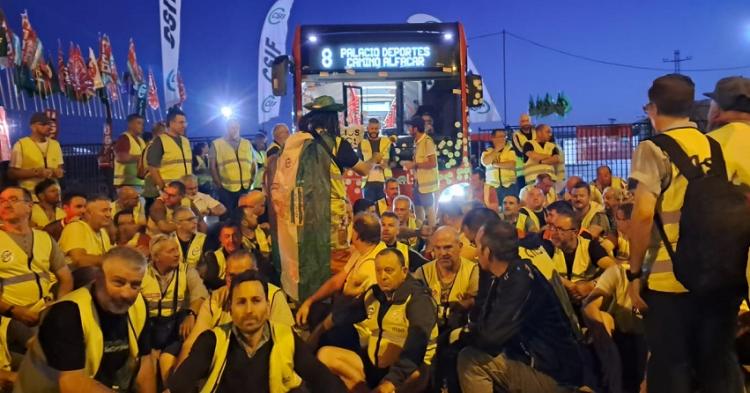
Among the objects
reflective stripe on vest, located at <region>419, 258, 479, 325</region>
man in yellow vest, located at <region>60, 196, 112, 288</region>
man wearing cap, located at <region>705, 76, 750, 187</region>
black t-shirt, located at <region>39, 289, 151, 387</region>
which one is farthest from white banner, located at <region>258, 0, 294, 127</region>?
man wearing cap, located at <region>705, 76, 750, 187</region>

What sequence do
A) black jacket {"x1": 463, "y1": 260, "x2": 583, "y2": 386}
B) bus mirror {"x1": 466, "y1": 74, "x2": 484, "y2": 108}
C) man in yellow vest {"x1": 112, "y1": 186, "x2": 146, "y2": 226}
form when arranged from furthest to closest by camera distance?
bus mirror {"x1": 466, "y1": 74, "x2": 484, "y2": 108}, man in yellow vest {"x1": 112, "y1": 186, "x2": 146, "y2": 226}, black jacket {"x1": 463, "y1": 260, "x2": 583, "y2": 386}

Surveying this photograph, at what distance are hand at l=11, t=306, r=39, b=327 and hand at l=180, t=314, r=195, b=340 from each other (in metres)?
1.02

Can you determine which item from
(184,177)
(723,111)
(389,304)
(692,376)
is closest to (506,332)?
(389,304)

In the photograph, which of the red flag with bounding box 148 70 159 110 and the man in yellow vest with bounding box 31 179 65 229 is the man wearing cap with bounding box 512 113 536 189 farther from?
the red flag with bounding box 148 70 159 110

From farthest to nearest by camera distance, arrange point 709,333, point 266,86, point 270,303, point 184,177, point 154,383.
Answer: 1. point 266,86
2. point 184,177
3. point 270,303
4. point 154,383
5. point 709,333

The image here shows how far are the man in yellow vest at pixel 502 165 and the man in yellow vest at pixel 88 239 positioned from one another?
631 centimetres

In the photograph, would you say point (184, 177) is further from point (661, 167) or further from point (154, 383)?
point (661, 167)

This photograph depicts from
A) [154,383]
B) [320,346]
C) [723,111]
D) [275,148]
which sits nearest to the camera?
[723,111]

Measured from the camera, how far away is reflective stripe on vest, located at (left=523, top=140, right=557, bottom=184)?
11.1m

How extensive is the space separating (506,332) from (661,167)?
1.60 m

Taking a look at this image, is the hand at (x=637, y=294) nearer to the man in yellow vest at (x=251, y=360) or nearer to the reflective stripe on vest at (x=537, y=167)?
the man in yellow vest at (x=251, y=360)

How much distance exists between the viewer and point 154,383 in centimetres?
448

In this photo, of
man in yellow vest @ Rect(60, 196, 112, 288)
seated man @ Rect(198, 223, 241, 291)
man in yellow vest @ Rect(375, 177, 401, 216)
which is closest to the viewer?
man in yellow vest @ Rect(60, 196, 112, 288)

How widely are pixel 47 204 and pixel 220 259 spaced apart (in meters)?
2.43
